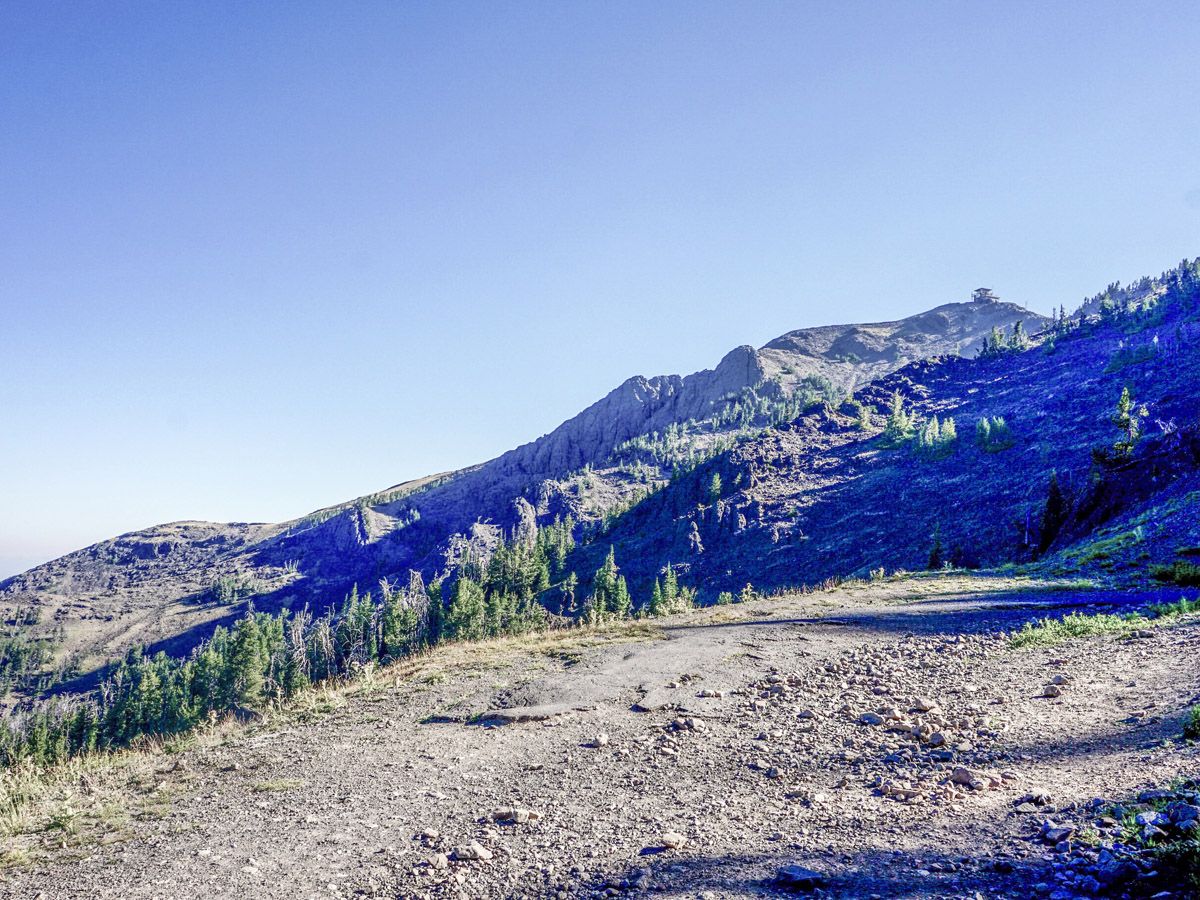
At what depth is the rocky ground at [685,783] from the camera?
5.51m

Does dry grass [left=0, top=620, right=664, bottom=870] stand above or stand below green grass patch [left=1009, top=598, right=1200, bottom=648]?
above

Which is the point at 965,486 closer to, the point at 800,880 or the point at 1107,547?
the point at 1107,547

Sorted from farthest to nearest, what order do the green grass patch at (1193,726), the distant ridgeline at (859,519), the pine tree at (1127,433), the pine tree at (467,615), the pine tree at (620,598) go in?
the pine tree at (620,598)
the pine tree at (467,615)
the pine tree at (1127,433)
the distant ridgeline at (859,519)
the green grass patch at (1193,726)

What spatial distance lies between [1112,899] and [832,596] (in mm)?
22005

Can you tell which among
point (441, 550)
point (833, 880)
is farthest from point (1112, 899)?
point (441, 550)

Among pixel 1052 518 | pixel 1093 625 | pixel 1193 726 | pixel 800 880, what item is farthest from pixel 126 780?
pixel 1052 518

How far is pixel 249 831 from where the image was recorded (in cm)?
708

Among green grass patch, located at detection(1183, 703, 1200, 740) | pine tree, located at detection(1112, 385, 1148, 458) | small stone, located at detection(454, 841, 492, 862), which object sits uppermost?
pine tree, located at detection(1112, 385, 1148, 458)

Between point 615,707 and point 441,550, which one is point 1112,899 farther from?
point 441,550

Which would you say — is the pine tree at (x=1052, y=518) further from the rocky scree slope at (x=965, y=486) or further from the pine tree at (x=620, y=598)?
the pine tree at (x=620, y=598)

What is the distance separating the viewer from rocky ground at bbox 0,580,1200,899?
551 cm

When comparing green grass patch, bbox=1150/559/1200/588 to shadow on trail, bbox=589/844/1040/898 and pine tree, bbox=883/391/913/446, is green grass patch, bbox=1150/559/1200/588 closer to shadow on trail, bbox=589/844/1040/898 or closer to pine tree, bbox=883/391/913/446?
shadow on trail, bbox=589/844/1040/898

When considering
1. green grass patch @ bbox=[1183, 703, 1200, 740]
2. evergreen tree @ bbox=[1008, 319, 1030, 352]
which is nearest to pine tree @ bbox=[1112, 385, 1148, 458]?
green grass patch @ bbox=[1183, 703, 1200, 740]

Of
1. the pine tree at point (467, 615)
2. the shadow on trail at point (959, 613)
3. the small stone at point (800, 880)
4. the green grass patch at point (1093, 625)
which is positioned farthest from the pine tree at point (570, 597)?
the small stone at point (800, 880)
